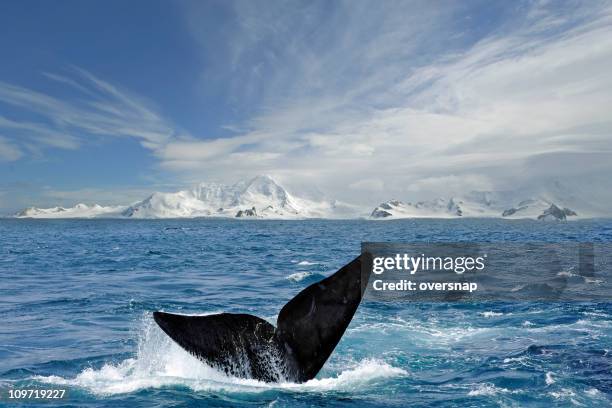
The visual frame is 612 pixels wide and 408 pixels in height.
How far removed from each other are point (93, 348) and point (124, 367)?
6.88ft

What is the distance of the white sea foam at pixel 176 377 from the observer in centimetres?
823

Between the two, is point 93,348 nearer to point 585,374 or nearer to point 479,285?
point 585,374

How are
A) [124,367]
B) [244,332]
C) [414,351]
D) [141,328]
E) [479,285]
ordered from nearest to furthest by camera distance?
[244,332] < [124,367] < [414,351] < [141,328] < [479,285]

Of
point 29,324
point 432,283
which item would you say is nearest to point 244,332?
point 29,324

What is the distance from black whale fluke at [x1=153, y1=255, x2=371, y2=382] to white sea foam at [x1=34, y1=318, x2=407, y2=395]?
0.72 m

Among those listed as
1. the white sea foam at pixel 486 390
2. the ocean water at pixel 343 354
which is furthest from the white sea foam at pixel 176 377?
the white sea foam at pixel 486 390

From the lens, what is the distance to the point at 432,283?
23.8 meters

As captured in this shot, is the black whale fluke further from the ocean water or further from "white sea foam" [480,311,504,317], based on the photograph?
"white sea foam" [480,311,504,317]

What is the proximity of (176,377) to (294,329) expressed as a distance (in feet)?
9.14

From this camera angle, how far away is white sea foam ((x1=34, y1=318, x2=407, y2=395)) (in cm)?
823

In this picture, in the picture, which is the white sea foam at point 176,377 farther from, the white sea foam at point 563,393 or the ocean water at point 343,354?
the white sea foam at point 563,393

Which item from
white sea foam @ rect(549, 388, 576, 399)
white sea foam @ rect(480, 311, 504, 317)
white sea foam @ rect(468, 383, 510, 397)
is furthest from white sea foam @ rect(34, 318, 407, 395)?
white sea foam @ rect(480, 311, 504, 317)

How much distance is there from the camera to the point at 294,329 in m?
7.39

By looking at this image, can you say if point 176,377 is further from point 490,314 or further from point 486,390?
point 490,314
